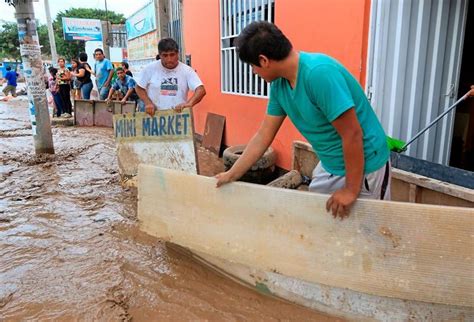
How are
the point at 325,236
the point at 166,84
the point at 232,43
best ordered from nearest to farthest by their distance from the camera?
the point at 325,236 < the point at 166,84 < the point at 232,43

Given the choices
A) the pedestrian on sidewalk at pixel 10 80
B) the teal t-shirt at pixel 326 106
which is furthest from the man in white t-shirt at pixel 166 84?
the pedestrian on sidewalk at pixel 10 80

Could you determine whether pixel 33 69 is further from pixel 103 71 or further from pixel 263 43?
pixel 263 43

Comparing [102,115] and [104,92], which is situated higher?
[104,92]

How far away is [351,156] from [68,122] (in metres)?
9.55

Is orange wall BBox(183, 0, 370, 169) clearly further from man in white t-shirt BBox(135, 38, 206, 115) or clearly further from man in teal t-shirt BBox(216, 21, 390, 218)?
man in teal t-shirt BBox(216, 21, 390, 218)

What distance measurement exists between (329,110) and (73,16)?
56250 mm

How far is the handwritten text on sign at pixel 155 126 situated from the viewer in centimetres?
377

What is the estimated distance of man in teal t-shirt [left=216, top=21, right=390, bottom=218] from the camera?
1.68m

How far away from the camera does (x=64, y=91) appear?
34.3ft

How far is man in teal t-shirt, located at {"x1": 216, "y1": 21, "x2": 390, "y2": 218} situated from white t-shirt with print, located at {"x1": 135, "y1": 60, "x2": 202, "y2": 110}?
2.23m

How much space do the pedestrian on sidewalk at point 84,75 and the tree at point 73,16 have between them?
108 feet

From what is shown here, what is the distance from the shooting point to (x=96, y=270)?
2824 millimetres

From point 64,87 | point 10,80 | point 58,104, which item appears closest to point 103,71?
point 64,87

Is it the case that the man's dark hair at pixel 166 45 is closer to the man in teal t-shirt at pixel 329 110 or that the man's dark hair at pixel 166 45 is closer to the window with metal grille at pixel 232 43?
the window with metal grille at pixel 232 43
